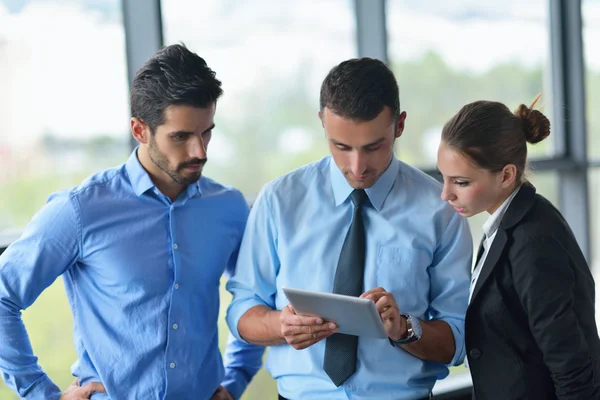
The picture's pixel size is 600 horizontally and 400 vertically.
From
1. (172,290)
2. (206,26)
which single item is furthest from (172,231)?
(206,26)

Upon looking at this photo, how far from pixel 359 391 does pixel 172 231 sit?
71cm

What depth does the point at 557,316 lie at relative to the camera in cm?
181

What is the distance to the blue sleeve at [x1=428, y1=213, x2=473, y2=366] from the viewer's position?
208 centimetres

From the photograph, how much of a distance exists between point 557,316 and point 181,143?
43.8 inches

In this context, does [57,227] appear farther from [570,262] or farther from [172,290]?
[570,262]

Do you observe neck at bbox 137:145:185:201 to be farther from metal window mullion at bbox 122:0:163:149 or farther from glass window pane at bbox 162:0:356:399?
glass window pane at bbox 162:0:356:399

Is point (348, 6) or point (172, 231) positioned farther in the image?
point (348, 6)

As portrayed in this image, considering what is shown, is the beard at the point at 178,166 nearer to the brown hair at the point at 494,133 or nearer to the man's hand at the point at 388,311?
the man's hand at the point at 388,311

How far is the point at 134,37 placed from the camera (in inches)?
114

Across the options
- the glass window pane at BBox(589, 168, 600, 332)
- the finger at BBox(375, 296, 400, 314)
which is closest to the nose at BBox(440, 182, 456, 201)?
the finger at BBox(375, 296, 400, 314)

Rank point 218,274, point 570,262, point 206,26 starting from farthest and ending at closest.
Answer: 1. point 206,26
2. point 218,274
3. point 570,262

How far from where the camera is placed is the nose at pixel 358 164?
2023 millimetres

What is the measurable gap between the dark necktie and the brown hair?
339 millimetres

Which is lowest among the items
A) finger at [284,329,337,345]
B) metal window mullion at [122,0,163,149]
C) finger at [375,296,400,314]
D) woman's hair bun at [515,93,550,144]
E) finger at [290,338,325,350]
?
finger at [290,338,325,350]
